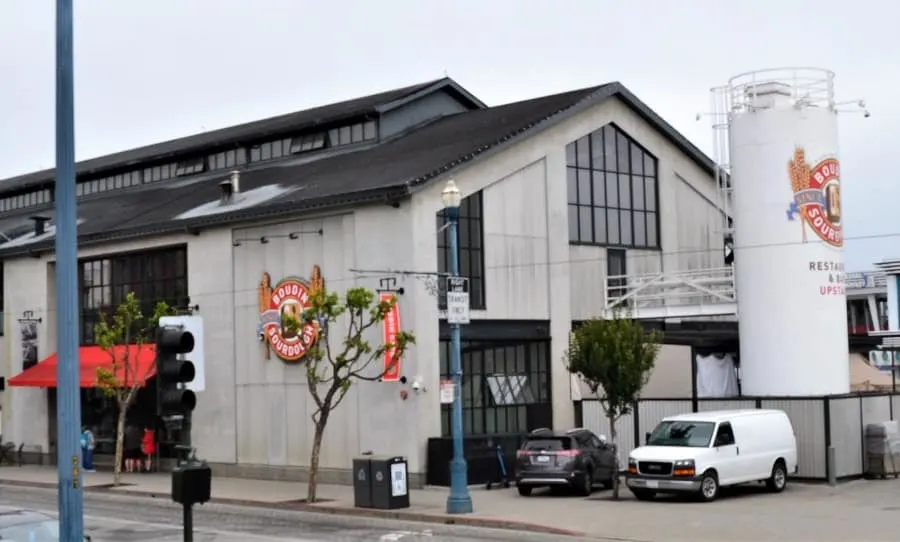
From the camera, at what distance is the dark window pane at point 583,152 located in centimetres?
3869

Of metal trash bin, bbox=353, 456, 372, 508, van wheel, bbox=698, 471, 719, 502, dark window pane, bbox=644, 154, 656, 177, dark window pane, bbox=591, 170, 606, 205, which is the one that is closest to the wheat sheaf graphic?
dark window pane, bbox=591, 170, 606, 205

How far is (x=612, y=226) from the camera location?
1570 inches

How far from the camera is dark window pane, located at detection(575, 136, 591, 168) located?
38.7m

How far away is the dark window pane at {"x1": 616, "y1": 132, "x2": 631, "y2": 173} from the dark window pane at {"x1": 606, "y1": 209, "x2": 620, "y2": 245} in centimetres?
144

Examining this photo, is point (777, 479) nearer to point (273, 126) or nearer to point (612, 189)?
point (612, 189)

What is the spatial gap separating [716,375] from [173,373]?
30.2m

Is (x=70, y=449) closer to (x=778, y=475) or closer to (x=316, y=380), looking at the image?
(x=316, y=380)

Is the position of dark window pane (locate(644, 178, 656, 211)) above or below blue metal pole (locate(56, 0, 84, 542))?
above

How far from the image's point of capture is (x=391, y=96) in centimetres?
4456

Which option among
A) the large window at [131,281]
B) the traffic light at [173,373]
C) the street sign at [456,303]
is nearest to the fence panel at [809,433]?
the street sign at [456,303]

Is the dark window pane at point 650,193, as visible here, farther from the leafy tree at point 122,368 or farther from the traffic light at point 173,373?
the traffic light at point 173,373

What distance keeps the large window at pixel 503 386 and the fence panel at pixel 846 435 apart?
8.43 metres

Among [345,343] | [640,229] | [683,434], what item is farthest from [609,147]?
[683,434]

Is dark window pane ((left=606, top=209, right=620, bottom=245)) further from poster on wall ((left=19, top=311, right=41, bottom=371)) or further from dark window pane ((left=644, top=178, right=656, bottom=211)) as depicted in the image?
poster on wall ((left=19, top=311, right=41, bottom=371))
